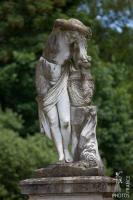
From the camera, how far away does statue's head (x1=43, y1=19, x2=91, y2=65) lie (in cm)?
1279

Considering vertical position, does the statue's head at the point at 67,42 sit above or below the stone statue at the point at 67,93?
above

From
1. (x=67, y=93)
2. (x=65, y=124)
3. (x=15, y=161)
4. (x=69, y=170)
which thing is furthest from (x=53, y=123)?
(x=15, y=161)

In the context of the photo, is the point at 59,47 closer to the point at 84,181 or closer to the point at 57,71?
the point at 57,71

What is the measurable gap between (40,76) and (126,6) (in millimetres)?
20649

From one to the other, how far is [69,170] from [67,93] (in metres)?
1.30

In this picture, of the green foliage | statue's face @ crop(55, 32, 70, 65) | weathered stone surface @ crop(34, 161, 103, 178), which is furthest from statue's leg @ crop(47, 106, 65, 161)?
the green foliage

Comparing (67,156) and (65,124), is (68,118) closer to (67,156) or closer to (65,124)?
(65,124)

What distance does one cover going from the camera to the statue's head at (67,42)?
42.0 feet

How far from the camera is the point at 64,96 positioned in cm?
1266

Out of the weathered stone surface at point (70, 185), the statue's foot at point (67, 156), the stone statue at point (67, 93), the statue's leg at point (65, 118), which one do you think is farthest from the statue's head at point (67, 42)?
the weathered stone surface at point (70, 185)

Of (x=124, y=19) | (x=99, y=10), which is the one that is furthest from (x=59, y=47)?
(x=124, y=19)

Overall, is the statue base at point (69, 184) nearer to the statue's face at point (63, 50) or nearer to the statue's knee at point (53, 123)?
the statue's knee at point (53, 123)

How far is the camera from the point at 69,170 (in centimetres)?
1203

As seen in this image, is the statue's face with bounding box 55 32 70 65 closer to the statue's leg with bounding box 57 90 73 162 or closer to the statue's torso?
the statue's torso
